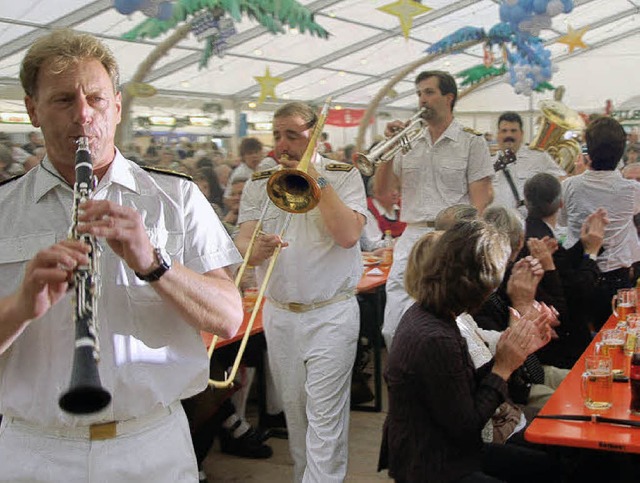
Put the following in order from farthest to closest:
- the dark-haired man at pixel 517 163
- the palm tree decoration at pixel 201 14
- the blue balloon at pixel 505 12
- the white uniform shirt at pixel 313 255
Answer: the blue balloon at pixel 505 12 < the dark-haired man at pixel 517 163 < the palm tree decoration at pixel 201 14 < the white uniform shirt at pixel 313 255

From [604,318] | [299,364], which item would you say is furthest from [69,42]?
[604,318]

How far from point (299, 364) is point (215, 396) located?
67cm

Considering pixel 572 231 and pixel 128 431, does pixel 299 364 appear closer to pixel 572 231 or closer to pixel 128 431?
pixel 128 431

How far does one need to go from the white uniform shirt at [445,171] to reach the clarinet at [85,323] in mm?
2871

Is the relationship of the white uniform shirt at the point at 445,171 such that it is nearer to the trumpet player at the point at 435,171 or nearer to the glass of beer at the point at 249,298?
the trumpet player at the point at 435,171

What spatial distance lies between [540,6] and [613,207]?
3356 mm

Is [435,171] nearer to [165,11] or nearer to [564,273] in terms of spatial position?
[564,273]

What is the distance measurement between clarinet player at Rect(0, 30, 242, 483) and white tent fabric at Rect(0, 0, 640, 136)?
19.5 feet

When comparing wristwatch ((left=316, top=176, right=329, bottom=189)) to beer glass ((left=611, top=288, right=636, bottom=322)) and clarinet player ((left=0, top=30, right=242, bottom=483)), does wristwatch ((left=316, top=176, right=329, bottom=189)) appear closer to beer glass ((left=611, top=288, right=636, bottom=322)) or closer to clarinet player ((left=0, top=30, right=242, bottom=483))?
clarinet player ((left=0, top=30, right=242, bottom=483))

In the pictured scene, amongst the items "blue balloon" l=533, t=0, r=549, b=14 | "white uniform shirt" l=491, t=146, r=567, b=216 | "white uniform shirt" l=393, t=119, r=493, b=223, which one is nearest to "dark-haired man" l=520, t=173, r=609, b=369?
"white uniform shirt" l=393, t=119, r=493, b=223

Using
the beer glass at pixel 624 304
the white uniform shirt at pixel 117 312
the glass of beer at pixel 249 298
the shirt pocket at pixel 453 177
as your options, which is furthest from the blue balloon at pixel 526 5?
the white uniform shirt at pixel 117 312

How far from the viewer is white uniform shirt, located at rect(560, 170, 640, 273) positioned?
4.70 meters

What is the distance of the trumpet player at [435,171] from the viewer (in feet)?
13.7

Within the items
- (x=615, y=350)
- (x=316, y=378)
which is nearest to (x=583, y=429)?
(x=615, y=350)
